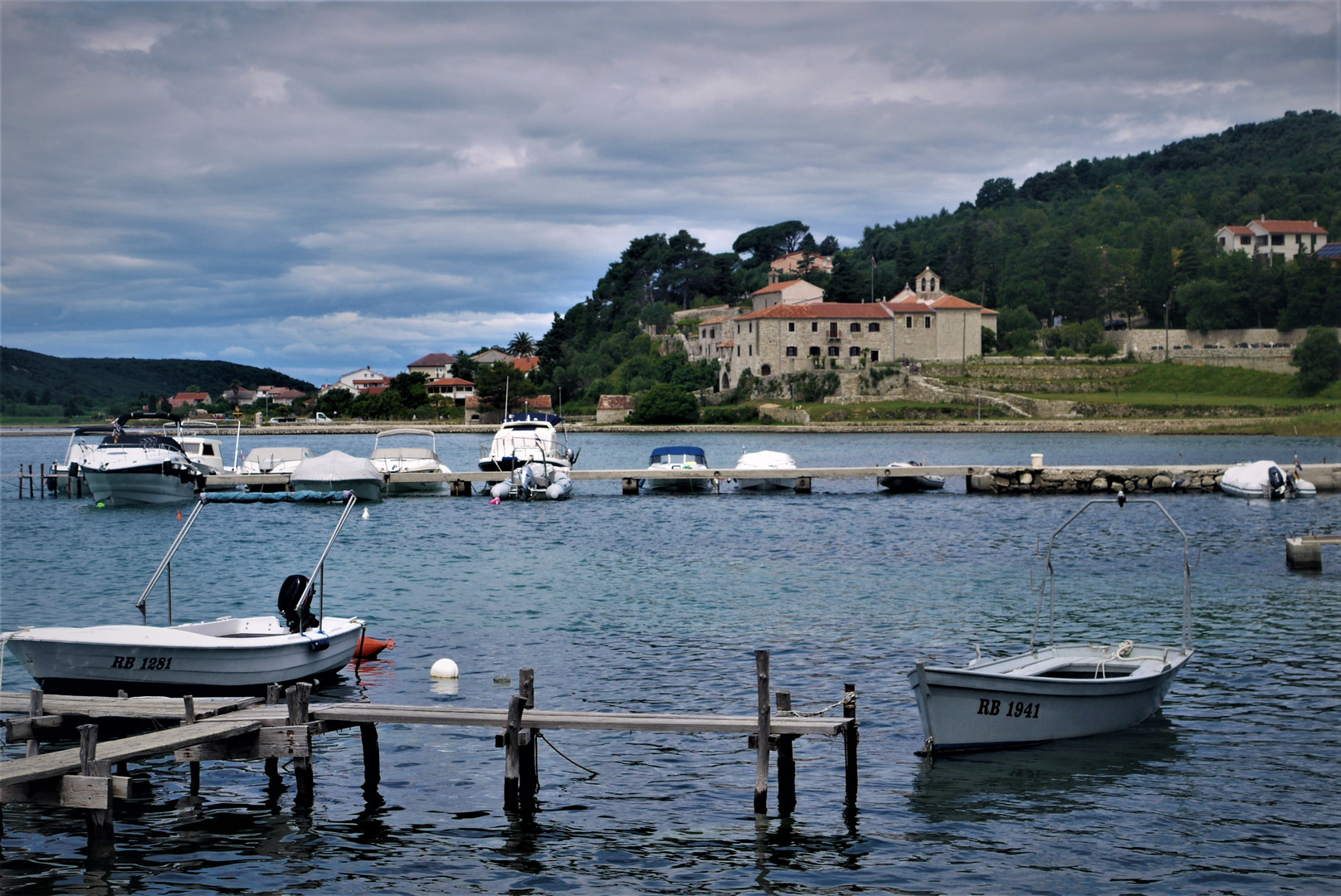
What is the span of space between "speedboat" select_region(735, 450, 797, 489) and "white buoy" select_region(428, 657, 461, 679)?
36.1m

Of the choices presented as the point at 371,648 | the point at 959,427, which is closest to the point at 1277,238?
the point at 959,427

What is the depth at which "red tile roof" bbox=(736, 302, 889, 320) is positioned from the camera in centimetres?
13188

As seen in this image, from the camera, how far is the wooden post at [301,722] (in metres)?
12.0

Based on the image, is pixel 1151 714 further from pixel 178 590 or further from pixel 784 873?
pixel 178 590

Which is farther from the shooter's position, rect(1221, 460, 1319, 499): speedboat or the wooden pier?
rect(1221, 460, 1319, 499): speedboat

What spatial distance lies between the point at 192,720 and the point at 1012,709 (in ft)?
32.1

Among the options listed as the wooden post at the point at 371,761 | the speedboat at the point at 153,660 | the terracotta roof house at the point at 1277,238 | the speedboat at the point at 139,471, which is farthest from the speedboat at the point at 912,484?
the terracotta roof house at the point at 1277,238

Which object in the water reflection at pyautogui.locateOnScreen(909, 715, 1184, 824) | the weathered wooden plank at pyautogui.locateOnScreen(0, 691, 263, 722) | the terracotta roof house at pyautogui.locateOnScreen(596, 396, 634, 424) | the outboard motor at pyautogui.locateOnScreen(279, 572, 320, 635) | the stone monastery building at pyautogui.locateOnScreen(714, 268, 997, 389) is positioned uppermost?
the stone monastery building at pyautogui.locateOnScreen(714, 268, 997, 389)

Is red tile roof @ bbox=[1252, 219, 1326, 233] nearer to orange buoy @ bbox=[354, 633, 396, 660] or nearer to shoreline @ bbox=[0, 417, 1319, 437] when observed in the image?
shoreline @ bbox=[0, 417, 1319, 437]

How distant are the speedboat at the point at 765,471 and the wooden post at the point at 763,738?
4110 centimetres

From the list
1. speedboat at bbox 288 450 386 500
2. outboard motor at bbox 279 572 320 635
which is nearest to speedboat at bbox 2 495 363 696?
outboard motor at bbox 279 572 320 635

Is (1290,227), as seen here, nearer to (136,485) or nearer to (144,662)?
(136,485)

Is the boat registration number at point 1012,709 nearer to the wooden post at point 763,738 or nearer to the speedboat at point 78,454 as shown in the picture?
the wooden post at point 763,738

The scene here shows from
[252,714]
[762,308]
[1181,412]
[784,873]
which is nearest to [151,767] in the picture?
[252,714]
